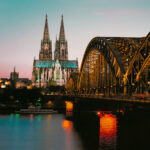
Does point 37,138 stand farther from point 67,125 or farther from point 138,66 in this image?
point 138,66

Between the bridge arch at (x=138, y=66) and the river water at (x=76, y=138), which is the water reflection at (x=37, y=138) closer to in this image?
the river water at (x=76, y=138)

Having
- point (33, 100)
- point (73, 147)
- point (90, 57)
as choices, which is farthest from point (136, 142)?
point (33, 100)

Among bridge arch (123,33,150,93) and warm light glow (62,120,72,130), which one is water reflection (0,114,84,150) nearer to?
warm light glow (62,120,72,130)

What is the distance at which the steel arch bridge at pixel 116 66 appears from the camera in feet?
166

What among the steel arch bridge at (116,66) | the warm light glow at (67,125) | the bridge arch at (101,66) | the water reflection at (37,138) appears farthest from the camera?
the warm light glow at (67,125)

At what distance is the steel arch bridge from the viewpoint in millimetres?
50688

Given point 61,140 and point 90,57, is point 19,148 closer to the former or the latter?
point 61,140

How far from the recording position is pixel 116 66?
67875mm

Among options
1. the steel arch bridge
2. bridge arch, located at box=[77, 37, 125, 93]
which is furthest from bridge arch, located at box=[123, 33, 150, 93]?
bridge arch, located at box=[77, 37, 125, 93]

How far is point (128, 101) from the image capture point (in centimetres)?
4719

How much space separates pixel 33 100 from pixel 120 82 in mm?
Answer: 108751

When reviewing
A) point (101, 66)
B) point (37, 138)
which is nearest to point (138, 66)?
point (37, 138)

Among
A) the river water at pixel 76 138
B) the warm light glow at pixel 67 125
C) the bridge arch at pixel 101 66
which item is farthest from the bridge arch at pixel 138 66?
the warm light glow at pixel 67 125

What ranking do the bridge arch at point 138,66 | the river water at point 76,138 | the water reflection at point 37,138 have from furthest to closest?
the water reflection at point 37,138 < the river water at point 76,138 < the bridge arch at point 138,66
